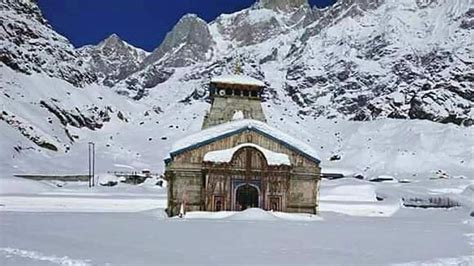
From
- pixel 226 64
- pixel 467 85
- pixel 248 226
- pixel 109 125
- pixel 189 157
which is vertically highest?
pixel 226 64

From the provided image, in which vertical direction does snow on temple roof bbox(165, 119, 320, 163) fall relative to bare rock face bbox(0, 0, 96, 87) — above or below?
below

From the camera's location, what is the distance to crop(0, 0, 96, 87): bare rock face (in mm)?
126156

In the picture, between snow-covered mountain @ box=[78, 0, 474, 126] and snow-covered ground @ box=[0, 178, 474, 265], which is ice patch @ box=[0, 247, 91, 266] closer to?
snow-covered ground @ box=[0, 178, 474, 265]

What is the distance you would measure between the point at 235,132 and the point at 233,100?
17.5 feet

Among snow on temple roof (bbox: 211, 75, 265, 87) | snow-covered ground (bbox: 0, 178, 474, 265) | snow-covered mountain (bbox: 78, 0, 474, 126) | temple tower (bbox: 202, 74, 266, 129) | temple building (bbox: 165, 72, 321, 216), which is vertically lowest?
snow-covered ground (bbox: 0, 178, 474, 265)

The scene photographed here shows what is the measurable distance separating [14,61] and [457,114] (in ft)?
317

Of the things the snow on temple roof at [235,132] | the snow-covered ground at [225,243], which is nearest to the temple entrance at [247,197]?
the snow-covered ground at [225,243]

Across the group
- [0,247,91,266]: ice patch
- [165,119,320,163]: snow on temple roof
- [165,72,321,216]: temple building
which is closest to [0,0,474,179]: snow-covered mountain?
[165,119,320,163]: snow on temple roof

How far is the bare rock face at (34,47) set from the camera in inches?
4967

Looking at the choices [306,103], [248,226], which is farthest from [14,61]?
[248,226]

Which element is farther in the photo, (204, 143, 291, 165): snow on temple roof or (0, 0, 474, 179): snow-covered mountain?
(0, 0, 474, 179): snow-covered mountain

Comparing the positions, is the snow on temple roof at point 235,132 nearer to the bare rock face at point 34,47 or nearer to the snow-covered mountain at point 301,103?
the snow-covered mountain at point 301,103

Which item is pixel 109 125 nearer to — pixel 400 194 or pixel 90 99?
pixel 90 99

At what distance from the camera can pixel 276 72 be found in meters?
196
